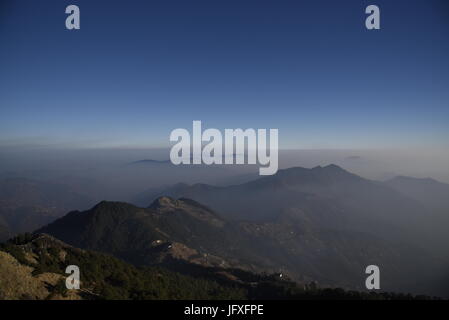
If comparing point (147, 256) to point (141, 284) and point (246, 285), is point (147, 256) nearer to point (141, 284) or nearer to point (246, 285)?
point (246, 285)

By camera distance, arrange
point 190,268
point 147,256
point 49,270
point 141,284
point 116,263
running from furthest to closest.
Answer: point 147,256
point 190,268
point 116,263
point 141,284
point 49,270

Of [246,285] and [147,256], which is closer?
[246,285]

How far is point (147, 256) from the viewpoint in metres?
174

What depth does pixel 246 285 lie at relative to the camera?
10488 cm
